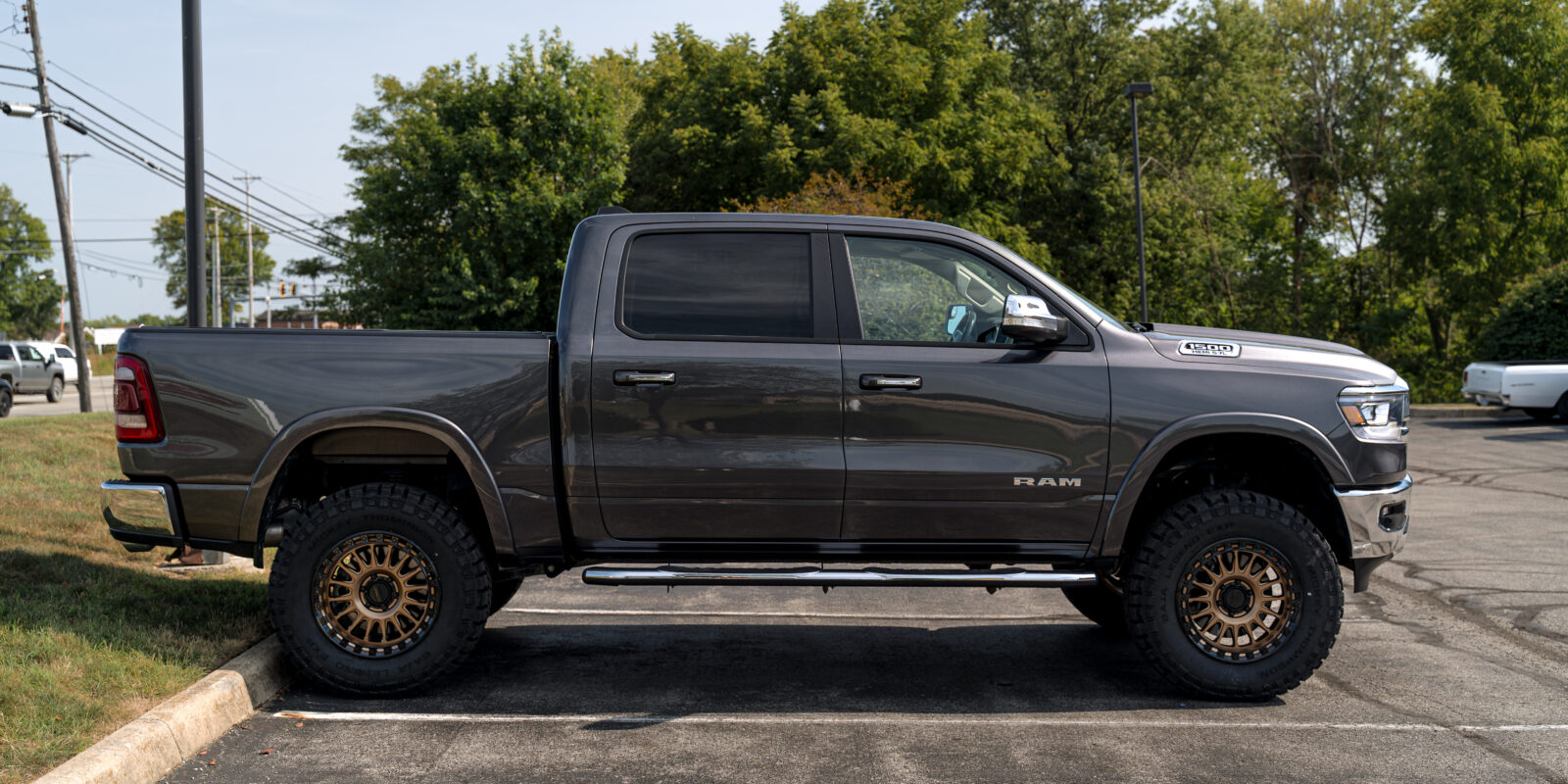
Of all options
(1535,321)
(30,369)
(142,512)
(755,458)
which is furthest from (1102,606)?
(30,369)

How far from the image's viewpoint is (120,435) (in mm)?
5375

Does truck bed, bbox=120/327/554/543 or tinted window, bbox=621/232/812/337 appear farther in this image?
tinted window, bbox=621/232/812/337

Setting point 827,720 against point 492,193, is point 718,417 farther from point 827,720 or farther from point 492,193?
point 492,193

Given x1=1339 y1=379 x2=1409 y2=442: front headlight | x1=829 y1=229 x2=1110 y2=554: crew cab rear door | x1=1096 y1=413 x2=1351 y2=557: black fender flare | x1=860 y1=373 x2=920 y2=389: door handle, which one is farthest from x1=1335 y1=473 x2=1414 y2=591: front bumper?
x1=860 y1=373 x2=920 y2=389: door handle

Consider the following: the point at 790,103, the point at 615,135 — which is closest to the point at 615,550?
the point at 790,103

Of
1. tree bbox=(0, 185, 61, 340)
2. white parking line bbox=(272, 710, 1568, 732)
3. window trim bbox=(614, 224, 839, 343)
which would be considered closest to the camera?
white parking line bbox=(272, 710, 1568, 732)

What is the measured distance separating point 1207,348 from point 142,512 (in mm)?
4924

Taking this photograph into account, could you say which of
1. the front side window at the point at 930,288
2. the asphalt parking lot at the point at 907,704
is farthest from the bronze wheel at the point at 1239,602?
the front side window at the point at 930,288

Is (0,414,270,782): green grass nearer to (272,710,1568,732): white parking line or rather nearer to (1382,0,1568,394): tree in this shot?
(272,710,1568,732): white parking line

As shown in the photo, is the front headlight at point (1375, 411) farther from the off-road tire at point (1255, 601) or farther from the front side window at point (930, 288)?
the front side window at point (930, 288)

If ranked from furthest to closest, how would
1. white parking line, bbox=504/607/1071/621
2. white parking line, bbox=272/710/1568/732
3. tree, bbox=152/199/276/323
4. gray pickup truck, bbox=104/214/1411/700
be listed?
tree, bbox=152/199/276/323
white parking line, bbox=504/607/1071/621
gray pickup truck, bbox=104/214/1411/700
white parking line, bbox=272/710/1568/732

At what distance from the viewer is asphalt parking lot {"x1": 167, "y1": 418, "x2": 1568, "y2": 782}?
447cm

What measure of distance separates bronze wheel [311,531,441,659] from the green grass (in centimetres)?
60

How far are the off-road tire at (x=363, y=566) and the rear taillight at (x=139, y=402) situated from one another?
2.54 ft
